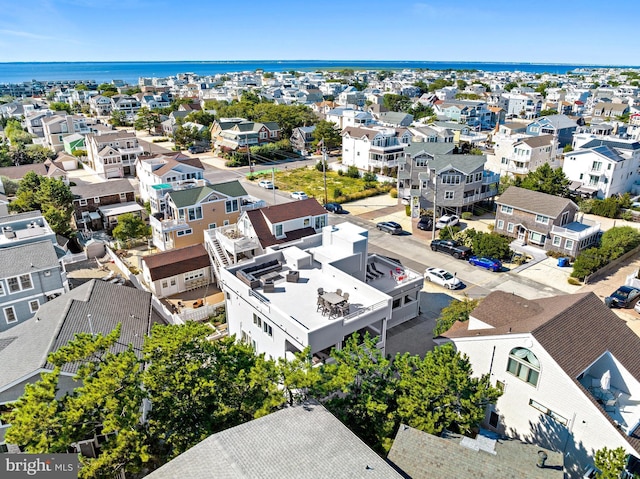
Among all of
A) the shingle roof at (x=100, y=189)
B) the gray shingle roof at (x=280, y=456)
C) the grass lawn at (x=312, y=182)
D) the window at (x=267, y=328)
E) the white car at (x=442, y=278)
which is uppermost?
the gray shingle roof at (x=280, y=456)

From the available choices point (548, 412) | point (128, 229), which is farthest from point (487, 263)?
point (128, 229)

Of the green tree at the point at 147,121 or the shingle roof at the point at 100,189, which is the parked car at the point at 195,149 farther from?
the shingle roof at the point at 100,189

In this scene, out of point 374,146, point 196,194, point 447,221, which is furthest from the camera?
point 374,146

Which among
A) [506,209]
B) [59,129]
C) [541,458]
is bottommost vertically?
[506,209]

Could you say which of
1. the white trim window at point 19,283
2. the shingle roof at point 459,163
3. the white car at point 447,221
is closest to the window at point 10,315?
the white trim window at point 19,283

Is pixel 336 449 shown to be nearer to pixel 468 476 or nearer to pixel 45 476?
pixel 468 476

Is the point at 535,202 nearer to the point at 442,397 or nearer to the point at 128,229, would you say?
the point at 442,397
